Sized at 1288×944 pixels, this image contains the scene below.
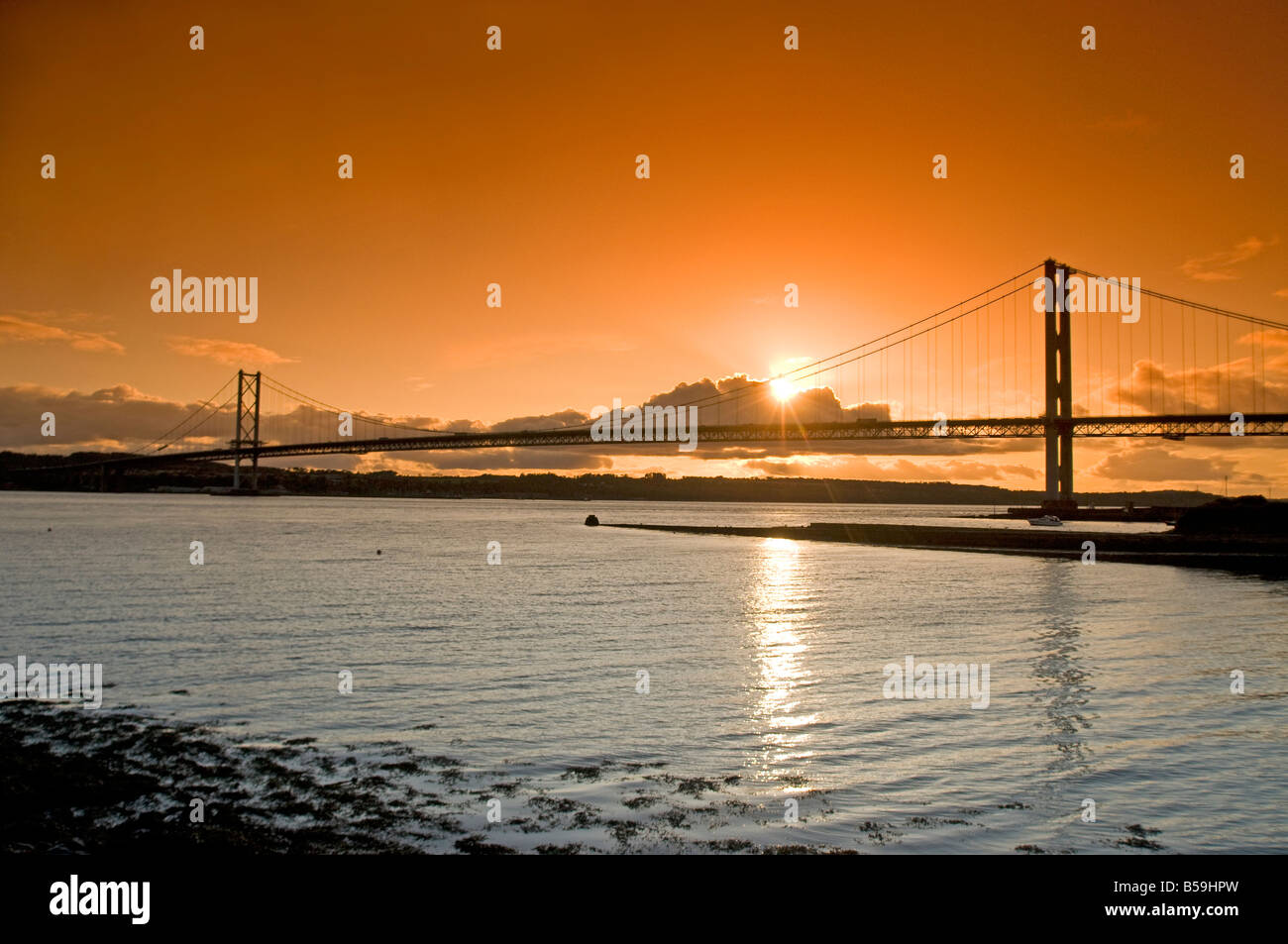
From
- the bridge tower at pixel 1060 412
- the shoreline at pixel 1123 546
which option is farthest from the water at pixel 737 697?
the bridge tower at pixel 1060 412

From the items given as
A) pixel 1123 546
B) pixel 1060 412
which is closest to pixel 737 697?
pixel 1123 546

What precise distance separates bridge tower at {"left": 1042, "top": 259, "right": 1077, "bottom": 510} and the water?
5257 cm

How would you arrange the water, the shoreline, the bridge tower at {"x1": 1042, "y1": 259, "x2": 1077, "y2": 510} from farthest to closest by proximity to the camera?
the bridge tower at {"x1": 1042, "y1": 259, "x2": 1077, "y2": 510}, the shoreline, the water

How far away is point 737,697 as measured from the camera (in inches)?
496

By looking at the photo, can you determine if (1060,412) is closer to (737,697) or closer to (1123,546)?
(1123,546)

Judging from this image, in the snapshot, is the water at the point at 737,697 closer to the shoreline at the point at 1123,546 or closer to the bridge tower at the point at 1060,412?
the shoreline at the point at 1123,546

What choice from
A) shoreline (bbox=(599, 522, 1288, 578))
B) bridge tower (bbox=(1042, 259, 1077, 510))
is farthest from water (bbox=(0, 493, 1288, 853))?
bridge tower (bbox=(1042, 259, 1077, 510))

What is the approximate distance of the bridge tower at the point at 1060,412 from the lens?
7969 cm

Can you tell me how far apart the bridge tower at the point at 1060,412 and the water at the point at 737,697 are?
52.6 m

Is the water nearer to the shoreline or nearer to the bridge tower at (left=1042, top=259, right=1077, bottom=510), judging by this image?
the shoreline

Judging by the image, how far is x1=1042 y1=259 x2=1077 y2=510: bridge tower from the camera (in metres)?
79.7

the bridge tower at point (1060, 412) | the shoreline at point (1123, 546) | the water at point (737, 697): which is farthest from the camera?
the bridge tower at point (1060, 412)
